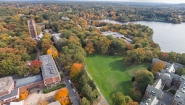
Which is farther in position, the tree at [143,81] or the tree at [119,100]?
the tree at [143,81]

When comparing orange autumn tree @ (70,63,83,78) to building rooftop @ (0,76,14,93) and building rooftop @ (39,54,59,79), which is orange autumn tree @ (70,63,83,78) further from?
building rooftop @ (0,76,14,93)

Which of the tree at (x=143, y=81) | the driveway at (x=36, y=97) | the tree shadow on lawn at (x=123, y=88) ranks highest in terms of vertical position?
the tree at (x=143, y=81)

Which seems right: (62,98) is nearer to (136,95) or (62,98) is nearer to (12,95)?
(12,95)

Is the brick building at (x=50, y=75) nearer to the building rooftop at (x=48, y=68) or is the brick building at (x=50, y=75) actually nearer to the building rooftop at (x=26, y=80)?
the building rooftop at (x=48, y=68)

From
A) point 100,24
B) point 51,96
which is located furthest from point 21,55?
point 100,24

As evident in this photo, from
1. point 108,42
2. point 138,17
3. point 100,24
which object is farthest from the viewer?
point 138,17

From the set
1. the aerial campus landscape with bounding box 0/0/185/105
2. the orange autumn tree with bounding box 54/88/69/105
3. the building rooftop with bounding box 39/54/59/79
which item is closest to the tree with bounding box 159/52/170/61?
the aerial campus landscape with bounding box 0/0/185/105

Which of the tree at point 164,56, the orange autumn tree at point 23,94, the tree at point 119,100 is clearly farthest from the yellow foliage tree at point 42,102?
the tree at point 164,56

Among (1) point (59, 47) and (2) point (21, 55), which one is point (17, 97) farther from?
(1) point (59, 47)
